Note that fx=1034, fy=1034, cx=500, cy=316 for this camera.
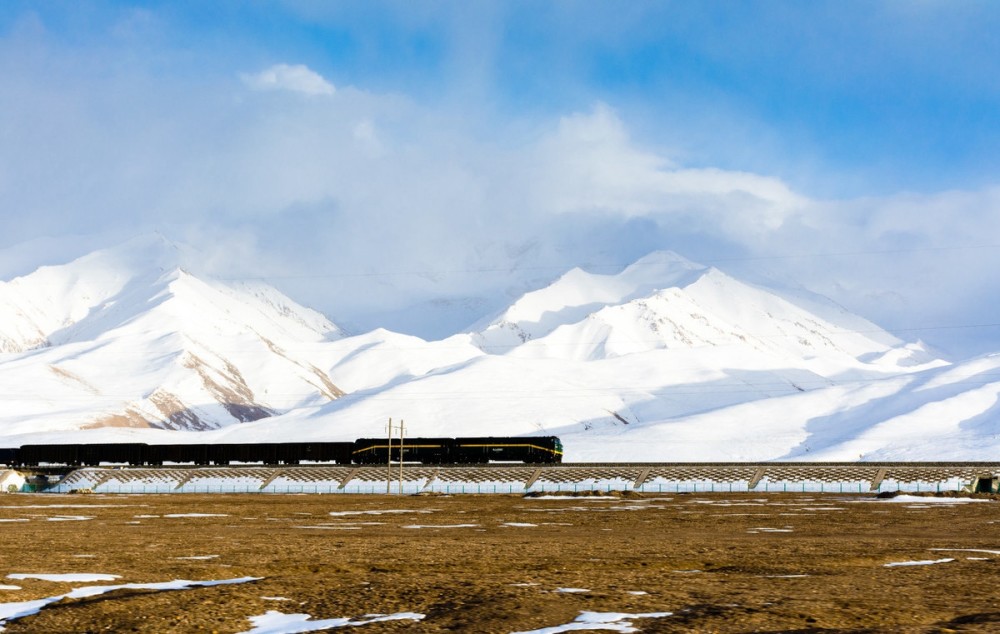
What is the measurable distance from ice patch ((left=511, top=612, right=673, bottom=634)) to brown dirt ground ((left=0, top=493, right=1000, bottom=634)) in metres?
0.26

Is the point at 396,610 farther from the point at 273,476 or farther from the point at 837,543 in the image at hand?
the point at 273,476

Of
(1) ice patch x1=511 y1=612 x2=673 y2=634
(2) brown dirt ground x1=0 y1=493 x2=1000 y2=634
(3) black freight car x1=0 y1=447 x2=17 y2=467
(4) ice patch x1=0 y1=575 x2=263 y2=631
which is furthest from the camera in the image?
(3) black freight car x1=0 y1=447 x2=17 y2=467

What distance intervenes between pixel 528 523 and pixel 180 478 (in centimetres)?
6880

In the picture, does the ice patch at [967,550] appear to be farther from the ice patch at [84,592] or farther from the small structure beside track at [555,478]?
the small structure beside track at [555,478]

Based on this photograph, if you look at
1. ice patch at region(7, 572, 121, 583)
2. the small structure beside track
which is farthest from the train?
ice patch at region(7, 572, 121, 583)

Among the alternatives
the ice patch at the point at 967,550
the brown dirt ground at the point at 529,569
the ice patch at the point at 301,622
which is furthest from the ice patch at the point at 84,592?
the ice patch at the point at 967,550

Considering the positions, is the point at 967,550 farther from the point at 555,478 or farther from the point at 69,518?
the point at 555,478

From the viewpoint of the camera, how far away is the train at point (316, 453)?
112m

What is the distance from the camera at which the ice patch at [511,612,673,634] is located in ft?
53.4

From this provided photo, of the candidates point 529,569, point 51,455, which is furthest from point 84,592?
point 51,455

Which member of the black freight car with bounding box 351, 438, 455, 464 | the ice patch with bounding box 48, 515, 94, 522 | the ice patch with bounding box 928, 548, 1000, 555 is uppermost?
the black freight car with bounding box 351, 438, 455, 464

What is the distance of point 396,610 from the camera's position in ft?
61.6

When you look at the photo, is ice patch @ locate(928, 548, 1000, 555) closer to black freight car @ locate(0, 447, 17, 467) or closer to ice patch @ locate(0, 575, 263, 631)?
ice patch @ locate(0, 575, 263, 631)

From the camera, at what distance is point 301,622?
17.7m
